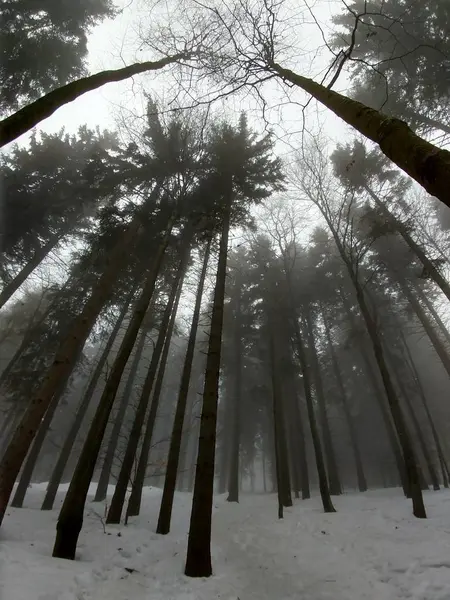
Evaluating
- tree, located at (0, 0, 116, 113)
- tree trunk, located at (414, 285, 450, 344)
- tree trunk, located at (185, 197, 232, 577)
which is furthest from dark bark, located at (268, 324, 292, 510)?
tree, located at (0, 0, 116, 113)

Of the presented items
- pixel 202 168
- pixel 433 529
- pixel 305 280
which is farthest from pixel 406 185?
pixel 433 529

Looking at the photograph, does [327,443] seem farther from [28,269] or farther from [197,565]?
[28,269]

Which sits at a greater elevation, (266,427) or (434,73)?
(434,73)

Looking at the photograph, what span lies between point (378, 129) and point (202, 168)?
9.52 m

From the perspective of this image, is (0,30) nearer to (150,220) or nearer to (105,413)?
(150,220)

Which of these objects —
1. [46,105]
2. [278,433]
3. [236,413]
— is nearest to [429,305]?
[278,433]

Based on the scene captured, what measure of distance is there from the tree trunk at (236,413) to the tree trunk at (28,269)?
11.4 m

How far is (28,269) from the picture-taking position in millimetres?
15078

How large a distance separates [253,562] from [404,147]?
8.22 metres

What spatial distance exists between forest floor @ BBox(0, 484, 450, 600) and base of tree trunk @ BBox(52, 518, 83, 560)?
0.24 meters

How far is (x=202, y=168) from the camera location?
36.1ft

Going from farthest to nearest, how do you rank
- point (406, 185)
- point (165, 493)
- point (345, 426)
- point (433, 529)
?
point (345, 426)
point (406, 185)
point (165, 493)
point (433, 529)

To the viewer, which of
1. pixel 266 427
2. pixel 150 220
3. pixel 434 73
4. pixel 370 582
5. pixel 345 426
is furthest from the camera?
pixel 345 426

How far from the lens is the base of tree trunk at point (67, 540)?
5.28m
